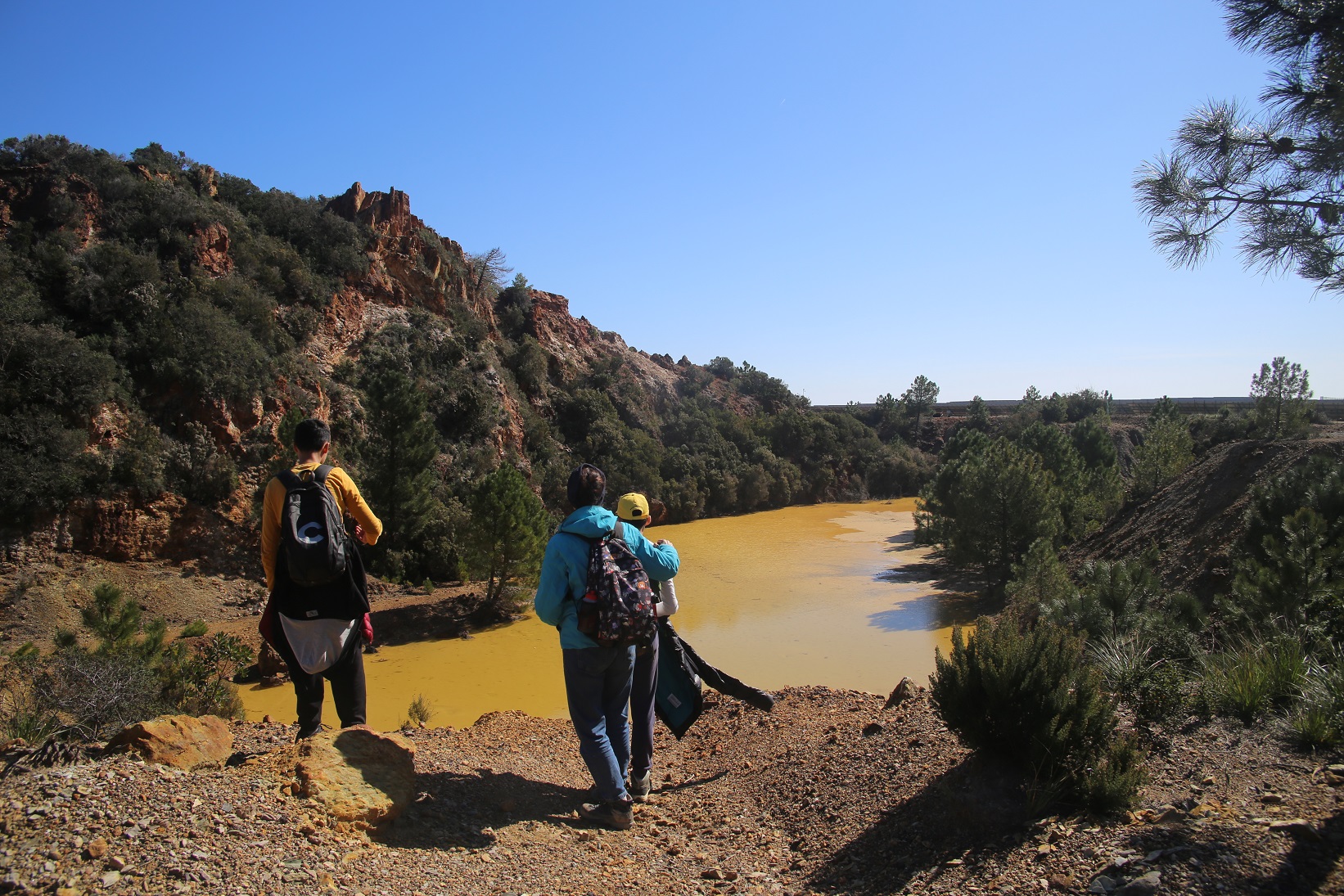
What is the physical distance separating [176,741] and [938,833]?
352cm

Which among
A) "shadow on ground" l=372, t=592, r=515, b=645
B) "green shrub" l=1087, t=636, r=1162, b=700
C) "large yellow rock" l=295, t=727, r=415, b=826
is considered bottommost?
"shadow on ground" l=372, t=592, r=515, b=645

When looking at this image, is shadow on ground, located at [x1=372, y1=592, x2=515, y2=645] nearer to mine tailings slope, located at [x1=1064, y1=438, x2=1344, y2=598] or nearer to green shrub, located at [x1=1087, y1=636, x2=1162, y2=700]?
green shrub, located at [x1=1087, y1=636, x2=1162, y2=700]

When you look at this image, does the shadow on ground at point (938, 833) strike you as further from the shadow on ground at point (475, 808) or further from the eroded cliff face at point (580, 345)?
the eroded cliff face at point (580, 345)

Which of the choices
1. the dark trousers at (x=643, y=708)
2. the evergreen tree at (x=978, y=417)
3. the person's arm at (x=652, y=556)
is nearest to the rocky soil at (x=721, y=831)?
the dark trousers at (x=643, y=708)

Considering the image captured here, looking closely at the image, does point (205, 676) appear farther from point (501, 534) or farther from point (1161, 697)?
point (1161, 697)

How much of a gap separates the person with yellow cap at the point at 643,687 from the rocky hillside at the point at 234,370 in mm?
13875

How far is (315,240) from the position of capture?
27.6m

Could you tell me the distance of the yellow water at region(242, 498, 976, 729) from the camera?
10.9 metres

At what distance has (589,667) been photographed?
3529 mm

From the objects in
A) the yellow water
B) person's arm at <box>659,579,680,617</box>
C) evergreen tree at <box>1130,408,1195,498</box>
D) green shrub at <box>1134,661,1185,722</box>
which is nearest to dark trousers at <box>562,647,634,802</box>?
person's arm at <box>659,579,680,617</box>

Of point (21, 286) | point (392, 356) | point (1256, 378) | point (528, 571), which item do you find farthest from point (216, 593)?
point (1256, 378)

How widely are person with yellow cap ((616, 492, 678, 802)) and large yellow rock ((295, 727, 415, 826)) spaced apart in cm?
125

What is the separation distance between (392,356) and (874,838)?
2594 centimetres

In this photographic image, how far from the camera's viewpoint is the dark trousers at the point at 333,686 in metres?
3.56
